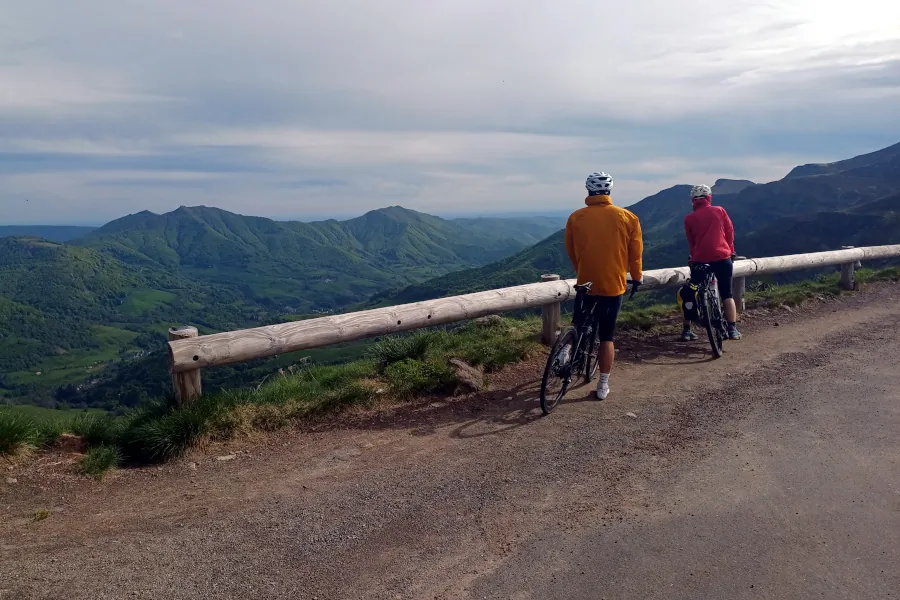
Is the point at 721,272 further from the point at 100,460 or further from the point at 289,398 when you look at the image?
the point at 100,460

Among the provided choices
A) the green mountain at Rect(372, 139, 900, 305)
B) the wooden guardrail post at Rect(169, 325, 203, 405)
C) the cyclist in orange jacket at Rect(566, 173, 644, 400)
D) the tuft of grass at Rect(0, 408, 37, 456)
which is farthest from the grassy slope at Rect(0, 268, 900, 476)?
the green mountain at Rect(372, 139, 900, 305)

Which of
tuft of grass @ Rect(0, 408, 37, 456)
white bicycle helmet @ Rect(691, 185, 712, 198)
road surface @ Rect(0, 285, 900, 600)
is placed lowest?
road surface @ Rect(0, 285, 900, 600)

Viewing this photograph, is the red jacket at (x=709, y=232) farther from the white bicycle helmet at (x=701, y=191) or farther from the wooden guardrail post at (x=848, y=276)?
the wooden guardrail post at (x=848, y=276)

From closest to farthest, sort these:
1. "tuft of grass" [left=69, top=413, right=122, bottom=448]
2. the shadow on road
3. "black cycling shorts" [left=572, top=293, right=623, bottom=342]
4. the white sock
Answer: "tuft of grass" [left=69, top=413, right=122, bottom=448] < the shadow on road < "black cycling shorts" [left=572, top=293, right=623, bottom=342] < the white sock

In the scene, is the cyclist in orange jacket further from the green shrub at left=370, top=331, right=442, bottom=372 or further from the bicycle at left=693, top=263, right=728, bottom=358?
the bicycle at left=693, top=263, right=728, bottom=358

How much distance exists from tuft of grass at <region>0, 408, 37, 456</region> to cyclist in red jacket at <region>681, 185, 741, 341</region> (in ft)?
26.1

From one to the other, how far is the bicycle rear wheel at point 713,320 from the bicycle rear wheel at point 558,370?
2.79 metres

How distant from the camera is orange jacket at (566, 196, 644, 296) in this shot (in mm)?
6320

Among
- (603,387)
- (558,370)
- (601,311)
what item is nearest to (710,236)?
(601,311)

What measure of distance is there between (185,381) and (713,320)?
22.8 feet

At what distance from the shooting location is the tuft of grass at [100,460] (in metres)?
4.93

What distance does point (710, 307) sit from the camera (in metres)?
8.72

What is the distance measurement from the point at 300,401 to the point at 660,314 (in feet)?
23.0

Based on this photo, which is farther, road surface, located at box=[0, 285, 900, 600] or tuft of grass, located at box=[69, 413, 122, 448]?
tuft of grass, located at box=[69, 413, 122, 448]
